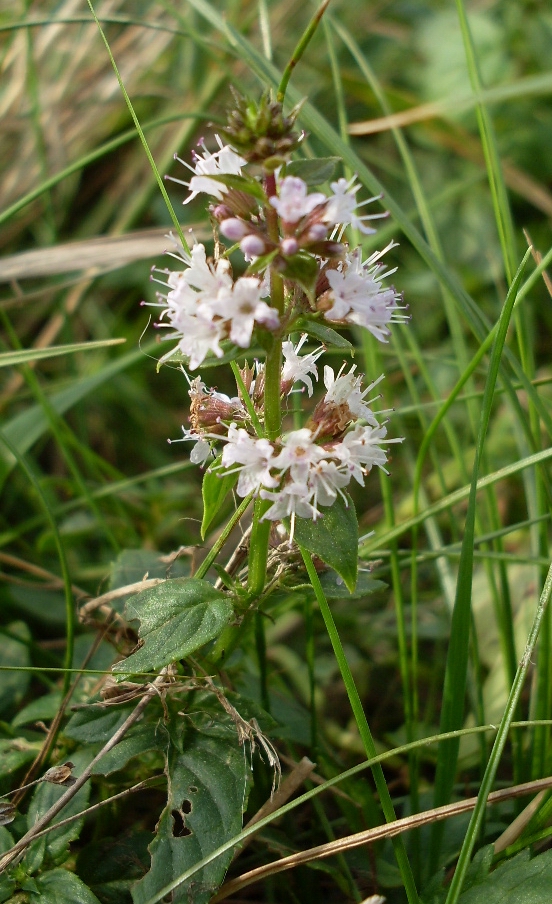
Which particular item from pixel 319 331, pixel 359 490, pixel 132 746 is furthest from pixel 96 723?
pixel 359 490

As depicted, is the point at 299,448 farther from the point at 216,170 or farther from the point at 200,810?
the point at 200,810

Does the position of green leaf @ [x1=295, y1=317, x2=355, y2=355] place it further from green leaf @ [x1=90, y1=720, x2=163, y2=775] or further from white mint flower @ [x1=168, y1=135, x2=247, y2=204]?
green leaf @ [x1=90, y1=720, x2=163, y2=775]

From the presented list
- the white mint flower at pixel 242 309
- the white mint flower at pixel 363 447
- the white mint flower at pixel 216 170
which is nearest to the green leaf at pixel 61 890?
Answer: the white mint flower at pixel 363 447

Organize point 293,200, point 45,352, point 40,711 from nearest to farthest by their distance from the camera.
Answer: point 293,200 → point 40,711 → point 45,352

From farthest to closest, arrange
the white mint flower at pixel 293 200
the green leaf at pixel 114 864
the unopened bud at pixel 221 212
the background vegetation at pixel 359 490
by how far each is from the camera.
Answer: the background vegetation at pixel 359 490, the green leaf at pixel 114 864, the unopened bud at pixel 221 212, the white mint flower at pixel 293 200

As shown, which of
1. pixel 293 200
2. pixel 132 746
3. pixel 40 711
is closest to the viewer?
pixel 293 200

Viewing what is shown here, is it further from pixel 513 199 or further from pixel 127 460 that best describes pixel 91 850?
pixel 513 199

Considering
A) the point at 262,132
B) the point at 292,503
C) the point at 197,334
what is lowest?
the point at 292,503

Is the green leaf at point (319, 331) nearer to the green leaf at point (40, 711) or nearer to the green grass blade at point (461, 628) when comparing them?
the green grass blade at point (461, 628)
